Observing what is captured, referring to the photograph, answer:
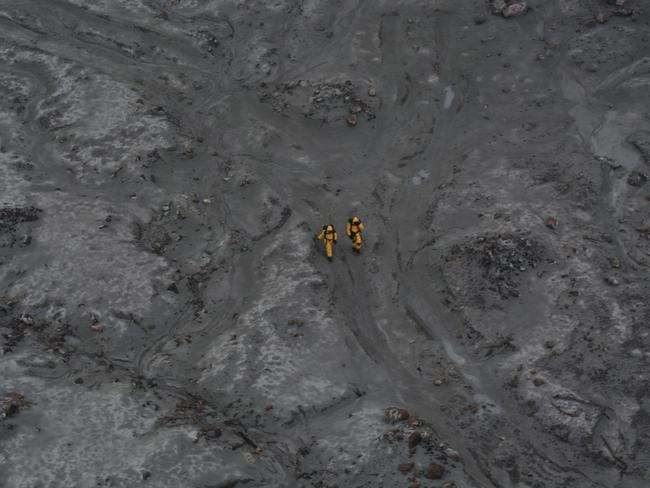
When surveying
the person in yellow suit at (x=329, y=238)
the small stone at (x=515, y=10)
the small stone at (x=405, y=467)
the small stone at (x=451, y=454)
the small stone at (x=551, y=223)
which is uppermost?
the small stone at (x=515, y=10)

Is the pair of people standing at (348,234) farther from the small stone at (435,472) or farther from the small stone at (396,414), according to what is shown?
the small stone at (435,472)

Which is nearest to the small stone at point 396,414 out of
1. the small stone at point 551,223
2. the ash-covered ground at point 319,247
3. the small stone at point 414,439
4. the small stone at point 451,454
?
the ash-covered ground at point 319,247

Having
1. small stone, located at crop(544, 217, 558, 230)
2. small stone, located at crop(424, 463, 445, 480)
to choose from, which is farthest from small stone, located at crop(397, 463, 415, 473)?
small stone, located at crop(544, 217, 558, 230)

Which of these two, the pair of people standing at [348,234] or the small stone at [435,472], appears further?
the pair of people standing at [348,234]

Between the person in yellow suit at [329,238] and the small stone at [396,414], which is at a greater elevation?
the person in yellow suit at [329,238]

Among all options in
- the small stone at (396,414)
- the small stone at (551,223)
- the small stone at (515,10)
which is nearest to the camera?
the small stone at (396,414)

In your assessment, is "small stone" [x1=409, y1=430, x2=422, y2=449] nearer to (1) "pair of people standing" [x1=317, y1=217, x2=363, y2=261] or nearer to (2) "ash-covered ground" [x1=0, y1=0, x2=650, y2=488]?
(2) "ash-covered ground" [x1=0, y1=0, x2=650, y2=488]
